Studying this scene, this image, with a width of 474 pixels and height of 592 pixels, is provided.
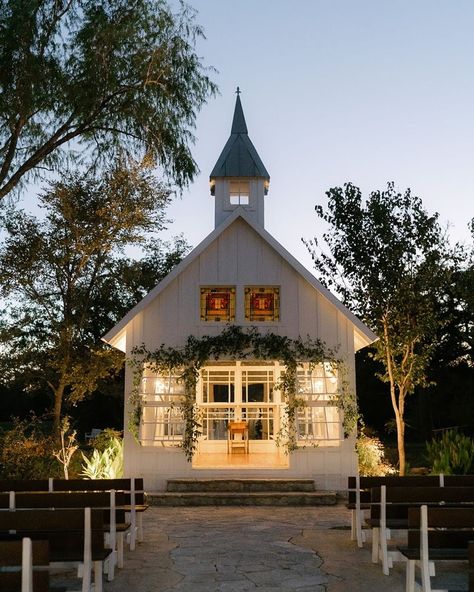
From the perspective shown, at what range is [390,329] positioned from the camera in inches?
631

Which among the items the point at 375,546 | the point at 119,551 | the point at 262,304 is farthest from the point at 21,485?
the point at 262,304

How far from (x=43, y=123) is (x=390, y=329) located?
871 centimetres

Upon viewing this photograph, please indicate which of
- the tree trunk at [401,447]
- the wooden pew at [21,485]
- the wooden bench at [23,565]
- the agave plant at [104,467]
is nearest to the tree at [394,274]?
the tree trunk at [401,447]

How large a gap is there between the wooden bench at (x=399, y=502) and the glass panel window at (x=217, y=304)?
268 inches

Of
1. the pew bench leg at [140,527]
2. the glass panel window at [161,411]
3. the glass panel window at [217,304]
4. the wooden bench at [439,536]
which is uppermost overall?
the glass panel window at [217,304]

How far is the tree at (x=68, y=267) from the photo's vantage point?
18.8 meters

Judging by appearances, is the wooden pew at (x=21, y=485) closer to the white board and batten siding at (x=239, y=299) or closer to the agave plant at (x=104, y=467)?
the agave plant at (x=104, y=467)

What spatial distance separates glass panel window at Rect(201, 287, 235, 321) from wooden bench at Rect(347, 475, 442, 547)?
5.58 m

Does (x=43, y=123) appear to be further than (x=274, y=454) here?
No

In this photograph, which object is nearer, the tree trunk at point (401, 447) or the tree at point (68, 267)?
the tree trunk at point (401, 447)

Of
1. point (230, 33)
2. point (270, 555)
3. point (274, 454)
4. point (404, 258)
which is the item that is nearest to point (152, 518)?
point (270, 555)

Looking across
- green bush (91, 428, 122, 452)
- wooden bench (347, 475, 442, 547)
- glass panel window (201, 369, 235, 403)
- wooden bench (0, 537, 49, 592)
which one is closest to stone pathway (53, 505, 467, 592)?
wooden bench (347, 475, 442, 547)

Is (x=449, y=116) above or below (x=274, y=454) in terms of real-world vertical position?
above

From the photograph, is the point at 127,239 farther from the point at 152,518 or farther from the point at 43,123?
the point at 152,518
